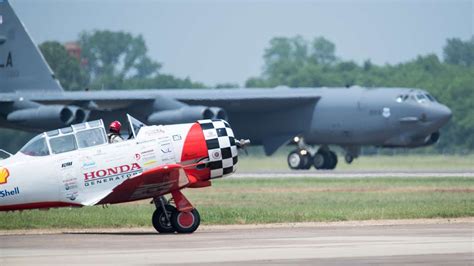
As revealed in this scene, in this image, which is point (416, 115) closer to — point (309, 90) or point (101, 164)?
point (309, 90)

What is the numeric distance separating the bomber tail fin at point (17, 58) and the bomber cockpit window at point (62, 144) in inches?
1236

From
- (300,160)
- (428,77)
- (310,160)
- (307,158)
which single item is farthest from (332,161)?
(428,77)

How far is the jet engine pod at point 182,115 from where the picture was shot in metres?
47.2

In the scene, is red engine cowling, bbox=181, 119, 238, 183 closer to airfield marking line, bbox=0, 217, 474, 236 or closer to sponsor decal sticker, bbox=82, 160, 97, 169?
sponsor decal sticker, bbox=82, 160, 97, 169

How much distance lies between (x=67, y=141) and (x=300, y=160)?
97.2ft

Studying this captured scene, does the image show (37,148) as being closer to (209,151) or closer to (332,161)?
(209,151)

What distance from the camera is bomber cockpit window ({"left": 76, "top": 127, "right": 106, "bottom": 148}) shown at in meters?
20.3

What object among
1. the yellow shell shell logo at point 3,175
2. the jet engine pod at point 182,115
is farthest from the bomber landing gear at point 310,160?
the yellow shell shell logo at point 3,175

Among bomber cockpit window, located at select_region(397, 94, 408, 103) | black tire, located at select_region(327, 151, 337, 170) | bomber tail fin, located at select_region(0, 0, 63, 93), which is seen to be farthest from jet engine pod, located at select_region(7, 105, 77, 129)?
bomber cockpit window, located at select_region(397, 94, 408, 103)

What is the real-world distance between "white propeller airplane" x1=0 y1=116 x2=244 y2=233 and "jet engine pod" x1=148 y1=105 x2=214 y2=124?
26506 mm

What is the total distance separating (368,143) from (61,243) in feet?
103

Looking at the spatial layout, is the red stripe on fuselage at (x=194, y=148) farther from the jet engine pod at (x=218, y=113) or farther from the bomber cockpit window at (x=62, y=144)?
the jet engine pod at (x=218, y=113)

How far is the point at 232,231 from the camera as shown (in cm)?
2109

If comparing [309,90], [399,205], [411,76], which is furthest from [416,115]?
[411,76]
